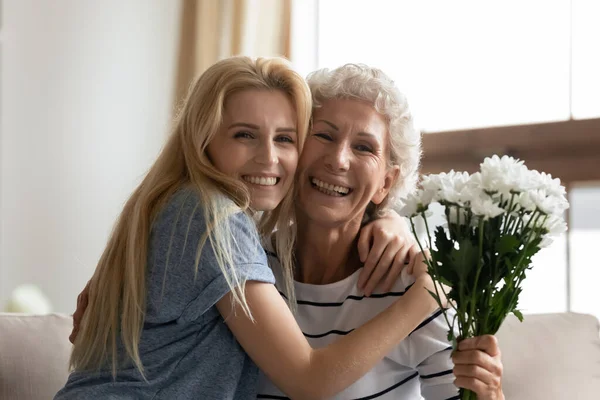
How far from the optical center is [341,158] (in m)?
1.84

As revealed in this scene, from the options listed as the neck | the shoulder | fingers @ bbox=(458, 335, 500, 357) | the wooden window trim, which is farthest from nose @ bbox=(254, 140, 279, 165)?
the wooden window trim

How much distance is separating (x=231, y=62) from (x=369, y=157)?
40cm

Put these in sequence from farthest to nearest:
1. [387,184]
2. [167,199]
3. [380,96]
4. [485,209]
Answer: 1. [387,184]
2. [380,96]
3. [167,199]
4. [485,209]

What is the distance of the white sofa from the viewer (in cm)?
194

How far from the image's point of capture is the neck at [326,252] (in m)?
1.96

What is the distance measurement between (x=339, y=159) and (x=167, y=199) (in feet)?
1.38

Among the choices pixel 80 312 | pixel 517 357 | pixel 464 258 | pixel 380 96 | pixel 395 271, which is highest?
pixel 380 96

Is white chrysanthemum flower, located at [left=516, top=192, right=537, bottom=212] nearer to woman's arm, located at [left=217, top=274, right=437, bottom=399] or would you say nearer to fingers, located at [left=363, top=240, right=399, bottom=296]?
woman's arm, located at [left=217, top=274, right=437, bottom=399]

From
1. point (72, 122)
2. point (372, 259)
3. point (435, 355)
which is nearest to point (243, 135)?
point (372, 259)

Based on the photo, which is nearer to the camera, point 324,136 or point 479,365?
point 479,365

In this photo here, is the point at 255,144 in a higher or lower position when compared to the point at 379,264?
higher

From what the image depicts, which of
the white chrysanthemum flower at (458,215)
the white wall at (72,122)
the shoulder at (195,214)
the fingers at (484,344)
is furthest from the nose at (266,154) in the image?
the white wall at (72,122)

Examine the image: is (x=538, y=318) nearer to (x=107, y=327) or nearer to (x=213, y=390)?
(x=213, y=390)

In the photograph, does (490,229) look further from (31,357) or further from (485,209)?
(31,357)
